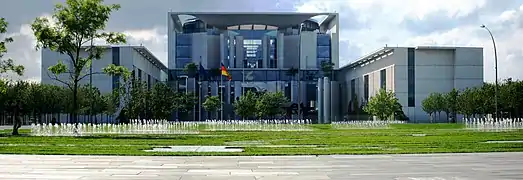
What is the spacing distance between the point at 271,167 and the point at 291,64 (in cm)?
10295

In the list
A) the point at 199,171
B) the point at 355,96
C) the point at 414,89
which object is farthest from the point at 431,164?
the point at 355,96

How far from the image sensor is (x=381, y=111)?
74312mm

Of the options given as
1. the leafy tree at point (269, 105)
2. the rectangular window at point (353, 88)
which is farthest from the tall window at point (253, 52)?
the leafy tree at point (269, 105)

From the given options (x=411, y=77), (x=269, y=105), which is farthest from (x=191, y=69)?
(x=411, y=77)

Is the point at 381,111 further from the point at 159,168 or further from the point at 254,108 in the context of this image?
the point at 159,168

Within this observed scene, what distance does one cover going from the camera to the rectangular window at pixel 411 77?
94.4 m

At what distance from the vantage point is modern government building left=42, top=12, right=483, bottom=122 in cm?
9544

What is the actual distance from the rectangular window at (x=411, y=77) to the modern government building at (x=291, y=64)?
14cm

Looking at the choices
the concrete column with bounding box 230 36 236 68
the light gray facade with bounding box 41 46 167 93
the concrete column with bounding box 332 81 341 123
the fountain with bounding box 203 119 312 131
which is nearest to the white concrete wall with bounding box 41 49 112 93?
the light gray facade with bounding box 41 46 167 93

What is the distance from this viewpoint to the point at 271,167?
15250 mm

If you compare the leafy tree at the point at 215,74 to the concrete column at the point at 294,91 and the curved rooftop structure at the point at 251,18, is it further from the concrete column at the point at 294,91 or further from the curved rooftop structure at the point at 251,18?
the concrete column at the point at 294,91

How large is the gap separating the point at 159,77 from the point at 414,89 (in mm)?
45317

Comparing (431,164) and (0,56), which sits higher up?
(0,56)

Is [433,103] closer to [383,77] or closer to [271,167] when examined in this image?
[383,77]
